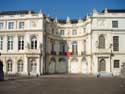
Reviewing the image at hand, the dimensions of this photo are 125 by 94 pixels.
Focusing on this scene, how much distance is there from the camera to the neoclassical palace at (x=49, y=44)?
6162cm

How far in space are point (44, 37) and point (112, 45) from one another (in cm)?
1611

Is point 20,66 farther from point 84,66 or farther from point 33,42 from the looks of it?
point 84,66

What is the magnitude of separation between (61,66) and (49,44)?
7.54 metres

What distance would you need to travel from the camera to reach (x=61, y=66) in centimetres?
7319

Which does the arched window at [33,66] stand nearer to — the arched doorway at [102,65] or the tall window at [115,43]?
the arched doorway at [102,65]

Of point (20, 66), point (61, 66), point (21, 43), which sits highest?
point (21, 43)

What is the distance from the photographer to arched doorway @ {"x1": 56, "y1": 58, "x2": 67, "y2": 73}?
7269 cm

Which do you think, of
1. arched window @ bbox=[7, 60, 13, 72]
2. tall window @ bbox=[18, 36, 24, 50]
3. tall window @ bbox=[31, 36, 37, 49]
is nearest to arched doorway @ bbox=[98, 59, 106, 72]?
tall window @ bbox=[31, 36, 37, 49]

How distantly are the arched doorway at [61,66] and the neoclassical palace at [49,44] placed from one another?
1080 mm

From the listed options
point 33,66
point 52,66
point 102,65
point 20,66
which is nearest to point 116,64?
point 102,65

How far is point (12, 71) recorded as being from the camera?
64.1 m

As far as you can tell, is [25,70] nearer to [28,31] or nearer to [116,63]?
[28,31]

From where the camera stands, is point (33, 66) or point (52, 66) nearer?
point (33, 66)

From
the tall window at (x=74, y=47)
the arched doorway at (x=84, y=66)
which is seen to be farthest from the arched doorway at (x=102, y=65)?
the tall window at (x=74, y=47)
